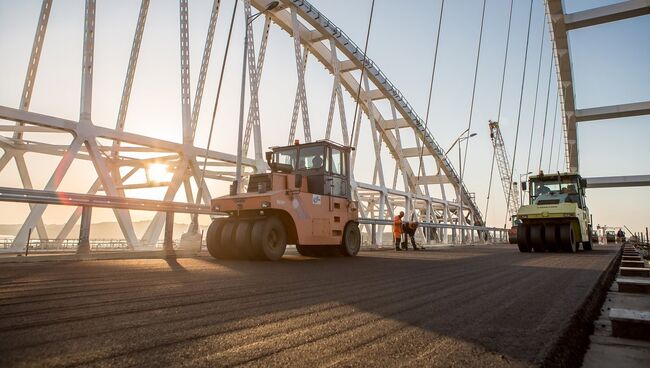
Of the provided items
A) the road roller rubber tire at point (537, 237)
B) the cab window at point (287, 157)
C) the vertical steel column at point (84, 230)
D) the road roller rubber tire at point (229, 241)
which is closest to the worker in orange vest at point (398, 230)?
the road roller rubber tire at point (537, 237)

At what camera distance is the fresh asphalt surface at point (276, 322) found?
1.88 metres

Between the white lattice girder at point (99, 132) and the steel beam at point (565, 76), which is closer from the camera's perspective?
the white lattice girder at point (99, 132)

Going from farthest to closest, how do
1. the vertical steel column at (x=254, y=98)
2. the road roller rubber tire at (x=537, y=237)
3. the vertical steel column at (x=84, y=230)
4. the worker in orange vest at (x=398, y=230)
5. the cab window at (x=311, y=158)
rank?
the vertical steel column at (x=254, y=98) < the worker in orange vest at (x=398, y=230) < the road roller rubber tire at (x=537, y=237) < the cab window at (x=311, y=158) < the vertical steel column at (x=84, y=230)

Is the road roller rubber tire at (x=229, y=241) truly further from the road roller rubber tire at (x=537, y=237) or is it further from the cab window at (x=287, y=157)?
the road roller rubber tire at (x=537, y=237)

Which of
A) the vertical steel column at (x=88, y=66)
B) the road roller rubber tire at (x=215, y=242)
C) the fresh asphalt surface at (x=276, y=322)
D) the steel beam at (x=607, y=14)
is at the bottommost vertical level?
the fresh asphalt surface at (x=276, y=322)

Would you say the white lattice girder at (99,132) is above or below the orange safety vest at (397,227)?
above

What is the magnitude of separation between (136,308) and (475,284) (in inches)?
141

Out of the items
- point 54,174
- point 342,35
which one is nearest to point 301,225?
point 54,174

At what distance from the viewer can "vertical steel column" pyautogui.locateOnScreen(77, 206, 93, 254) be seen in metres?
7.75

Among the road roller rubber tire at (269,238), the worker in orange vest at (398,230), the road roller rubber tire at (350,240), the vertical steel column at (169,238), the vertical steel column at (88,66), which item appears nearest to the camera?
the road roller rubber tire at (269,238)

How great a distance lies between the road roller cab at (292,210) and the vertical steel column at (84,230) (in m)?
2.32

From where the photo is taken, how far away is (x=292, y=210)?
8875 millimetres

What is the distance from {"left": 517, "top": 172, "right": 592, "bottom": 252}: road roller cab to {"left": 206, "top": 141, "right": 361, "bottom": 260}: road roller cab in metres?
7.76

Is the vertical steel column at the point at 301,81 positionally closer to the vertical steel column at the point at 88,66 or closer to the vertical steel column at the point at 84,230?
the vertical steel column at the point at 88,66
